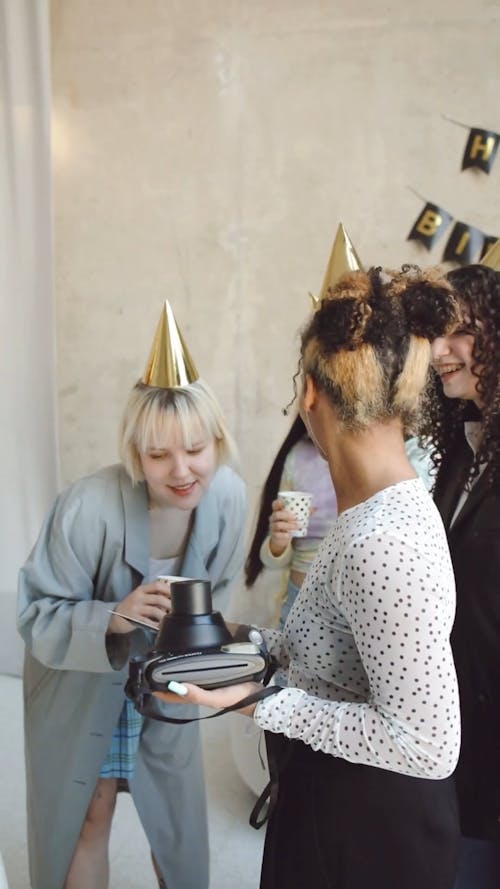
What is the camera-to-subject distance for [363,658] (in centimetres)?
89

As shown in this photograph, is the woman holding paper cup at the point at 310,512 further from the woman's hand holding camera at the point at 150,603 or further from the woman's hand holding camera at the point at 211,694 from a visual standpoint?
the woman's hand holding camera at the point at 211,694

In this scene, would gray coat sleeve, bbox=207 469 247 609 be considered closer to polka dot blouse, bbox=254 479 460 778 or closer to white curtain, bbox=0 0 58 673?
polka dot blouse, bbox=254 479 460 778

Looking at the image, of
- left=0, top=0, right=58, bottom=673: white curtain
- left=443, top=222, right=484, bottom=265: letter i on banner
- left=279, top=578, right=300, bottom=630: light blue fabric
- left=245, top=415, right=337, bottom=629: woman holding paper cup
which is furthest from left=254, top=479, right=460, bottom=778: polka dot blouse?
left=0, top=0, right=58, bottom=673: white curtain

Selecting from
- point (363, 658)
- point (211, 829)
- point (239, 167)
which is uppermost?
point (239, 167)

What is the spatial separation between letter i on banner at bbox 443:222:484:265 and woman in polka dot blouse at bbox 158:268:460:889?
2.40 metres

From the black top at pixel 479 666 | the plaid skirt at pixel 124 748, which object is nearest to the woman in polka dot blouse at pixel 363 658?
the black top at pixel 479 666

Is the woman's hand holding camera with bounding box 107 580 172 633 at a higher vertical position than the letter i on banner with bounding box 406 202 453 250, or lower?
lower

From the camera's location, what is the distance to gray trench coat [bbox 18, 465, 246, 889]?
4.94 feet

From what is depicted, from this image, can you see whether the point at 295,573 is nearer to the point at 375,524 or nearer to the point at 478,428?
the point at 478,428

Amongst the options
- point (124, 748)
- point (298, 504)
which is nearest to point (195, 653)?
point (124, 748)

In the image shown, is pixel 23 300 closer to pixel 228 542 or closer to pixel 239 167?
pixel 239 167

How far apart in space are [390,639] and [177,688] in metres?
0.27

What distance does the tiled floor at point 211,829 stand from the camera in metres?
2.18

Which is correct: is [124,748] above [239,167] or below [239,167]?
below
